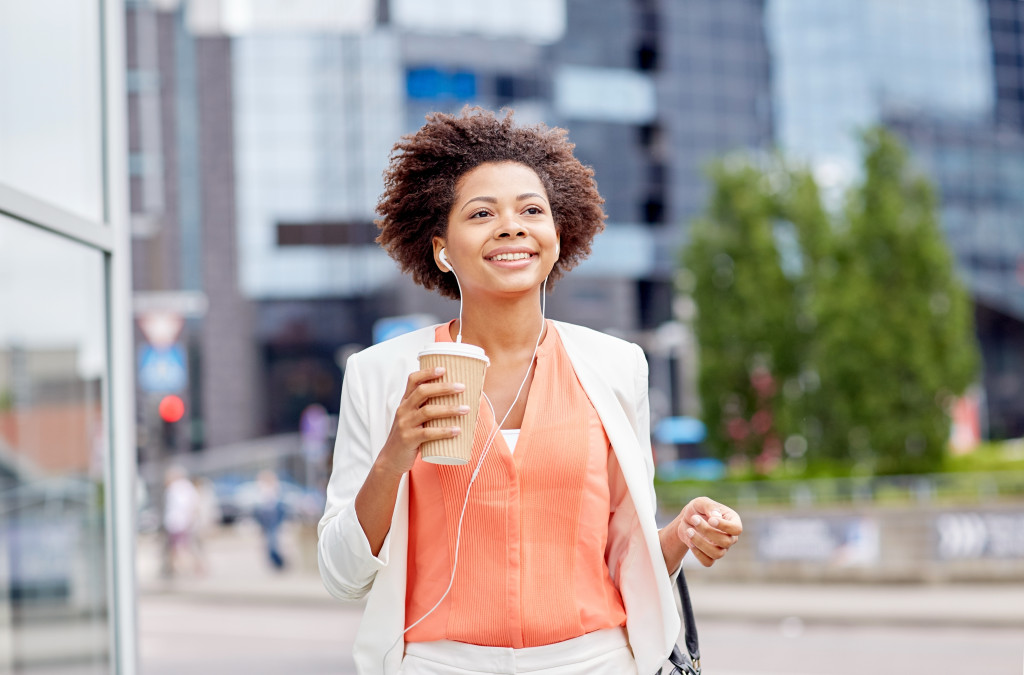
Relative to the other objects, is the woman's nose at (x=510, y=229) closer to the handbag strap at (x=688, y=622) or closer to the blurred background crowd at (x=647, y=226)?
the handbag strap at (x=688, y=622)

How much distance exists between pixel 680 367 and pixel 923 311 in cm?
2742

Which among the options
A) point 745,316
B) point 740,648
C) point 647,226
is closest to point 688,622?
point 740,648

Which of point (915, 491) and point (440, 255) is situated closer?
point (440, 255)

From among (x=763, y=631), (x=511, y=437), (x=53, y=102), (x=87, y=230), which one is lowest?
(x=763, y=631)

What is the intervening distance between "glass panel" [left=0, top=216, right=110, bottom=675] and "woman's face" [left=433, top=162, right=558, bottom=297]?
2163mm

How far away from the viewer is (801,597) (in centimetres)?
1420

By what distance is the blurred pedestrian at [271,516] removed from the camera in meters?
20.1

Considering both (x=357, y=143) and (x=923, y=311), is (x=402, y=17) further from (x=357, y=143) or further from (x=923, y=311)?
(x=923, y=311)

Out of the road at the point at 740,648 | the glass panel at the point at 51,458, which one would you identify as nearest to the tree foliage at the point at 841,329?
the road at the point at 740,648

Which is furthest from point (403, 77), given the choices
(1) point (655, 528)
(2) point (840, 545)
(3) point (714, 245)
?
(1) point (655, 528)

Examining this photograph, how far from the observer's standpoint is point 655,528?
216cm

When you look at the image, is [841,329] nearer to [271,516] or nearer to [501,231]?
[271,516]

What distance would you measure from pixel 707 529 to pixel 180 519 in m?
19.3

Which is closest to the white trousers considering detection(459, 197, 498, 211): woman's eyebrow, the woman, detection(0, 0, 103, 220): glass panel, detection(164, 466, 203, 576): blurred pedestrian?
the woman
